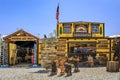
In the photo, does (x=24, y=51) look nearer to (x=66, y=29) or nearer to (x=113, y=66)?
(x=66, y=29)

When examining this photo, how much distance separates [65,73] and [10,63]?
11058 mm

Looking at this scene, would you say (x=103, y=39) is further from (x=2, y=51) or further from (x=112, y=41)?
(x=2, y=51)

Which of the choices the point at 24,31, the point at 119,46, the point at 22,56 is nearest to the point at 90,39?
the point at 119,46

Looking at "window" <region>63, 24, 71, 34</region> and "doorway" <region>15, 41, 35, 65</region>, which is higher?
"window" <region>63, 24, 71, 34</region>

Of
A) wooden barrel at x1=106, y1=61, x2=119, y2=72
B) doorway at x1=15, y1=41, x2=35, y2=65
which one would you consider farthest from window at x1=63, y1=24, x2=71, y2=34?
wooden barrel at x1=106, y1=61, x2=119, y2=72

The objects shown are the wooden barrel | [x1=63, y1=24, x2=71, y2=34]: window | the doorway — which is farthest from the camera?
the doorway

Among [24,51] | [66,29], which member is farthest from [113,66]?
[24,51]

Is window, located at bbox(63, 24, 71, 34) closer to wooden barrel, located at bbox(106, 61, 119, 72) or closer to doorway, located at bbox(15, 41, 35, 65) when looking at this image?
doorway, located at bbox(15, 41, 35, 65)

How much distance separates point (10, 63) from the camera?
2878 centimetres

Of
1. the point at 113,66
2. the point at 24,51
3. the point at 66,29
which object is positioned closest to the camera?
the point at 113,66

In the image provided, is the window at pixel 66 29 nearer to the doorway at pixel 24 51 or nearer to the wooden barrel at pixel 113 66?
the doorway at pixel 24 51

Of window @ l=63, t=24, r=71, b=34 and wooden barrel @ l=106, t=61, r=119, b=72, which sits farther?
window @ l=63, t=24, r=71, b=34

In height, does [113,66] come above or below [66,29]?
below

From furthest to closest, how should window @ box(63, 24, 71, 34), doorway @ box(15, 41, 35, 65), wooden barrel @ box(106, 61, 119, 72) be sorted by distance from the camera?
doorway @ box(15, 41, 35, 65) < window @ box(63, 24, 71, 34) < wooden barrel @ box(106, 61, 119, 72)
